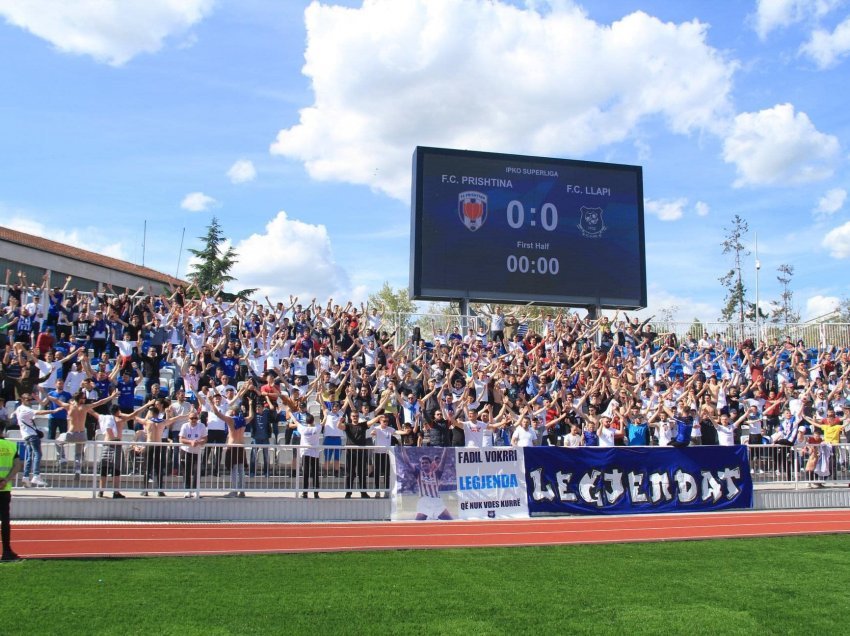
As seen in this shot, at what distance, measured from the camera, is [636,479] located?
14.8m

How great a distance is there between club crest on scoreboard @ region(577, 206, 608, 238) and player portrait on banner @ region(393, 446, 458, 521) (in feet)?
46.8

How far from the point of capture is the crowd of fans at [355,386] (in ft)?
46.7

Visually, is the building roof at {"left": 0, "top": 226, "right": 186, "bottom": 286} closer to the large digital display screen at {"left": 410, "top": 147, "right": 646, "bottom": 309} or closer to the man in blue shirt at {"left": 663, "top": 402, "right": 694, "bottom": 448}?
the large digital display screen at {"left": 410, "top": 147, "right": 646, "bottom": 309}

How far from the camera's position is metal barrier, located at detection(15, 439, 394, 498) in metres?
12.9

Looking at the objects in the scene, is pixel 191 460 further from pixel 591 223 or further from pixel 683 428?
pixel 591 223

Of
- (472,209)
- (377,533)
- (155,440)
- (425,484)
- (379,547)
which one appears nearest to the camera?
(379,547)

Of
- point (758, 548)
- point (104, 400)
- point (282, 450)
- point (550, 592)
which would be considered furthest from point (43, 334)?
point (758, 548)

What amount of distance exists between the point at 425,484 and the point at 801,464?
8381 millimetres

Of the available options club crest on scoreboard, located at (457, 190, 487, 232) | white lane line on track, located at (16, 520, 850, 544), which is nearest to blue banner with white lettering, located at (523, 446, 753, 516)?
white lane line on track, located at (16, 520, 850, 544)

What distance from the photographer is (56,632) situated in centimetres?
632

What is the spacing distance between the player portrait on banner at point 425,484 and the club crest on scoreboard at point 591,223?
1425 cm

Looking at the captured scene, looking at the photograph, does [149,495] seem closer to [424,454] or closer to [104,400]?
[104,400]

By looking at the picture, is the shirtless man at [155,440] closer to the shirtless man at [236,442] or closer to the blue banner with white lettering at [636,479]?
the shirtless man at [236,442]

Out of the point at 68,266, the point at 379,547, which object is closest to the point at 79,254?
the point at 68,266
